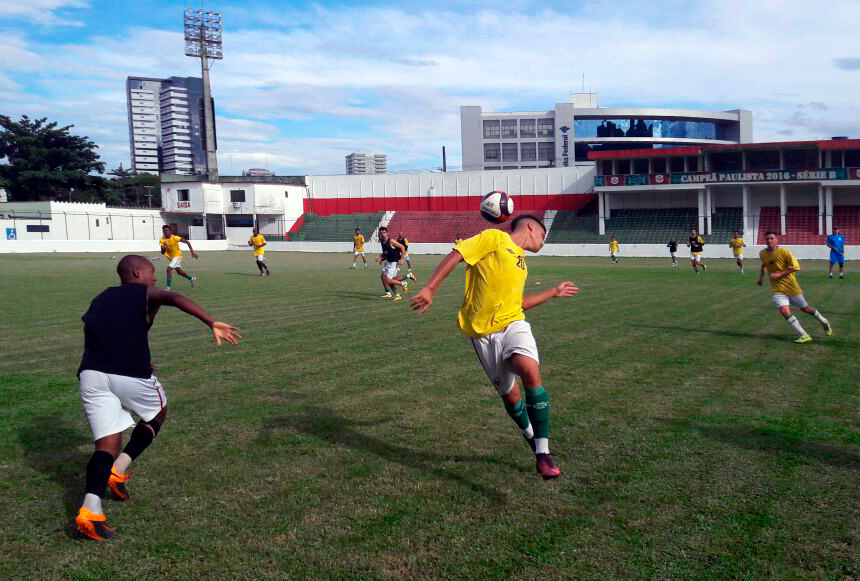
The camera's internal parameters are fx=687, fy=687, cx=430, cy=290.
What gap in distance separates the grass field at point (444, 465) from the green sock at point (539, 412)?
42cm

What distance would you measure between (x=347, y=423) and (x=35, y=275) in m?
25.8

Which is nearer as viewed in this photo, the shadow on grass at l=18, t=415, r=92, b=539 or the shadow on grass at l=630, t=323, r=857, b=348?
the shadow on grass at l=18, t=415, r=92, b=539

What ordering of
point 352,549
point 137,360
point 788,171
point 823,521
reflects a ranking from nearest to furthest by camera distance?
point 352,549 → point 823,521 → point 137,360 → point 788,171

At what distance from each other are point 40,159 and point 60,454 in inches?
3503

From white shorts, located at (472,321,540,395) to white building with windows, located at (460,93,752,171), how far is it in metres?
94.6

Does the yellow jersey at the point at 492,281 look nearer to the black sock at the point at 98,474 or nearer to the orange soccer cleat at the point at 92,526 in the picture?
the black sock at the point at 98,474

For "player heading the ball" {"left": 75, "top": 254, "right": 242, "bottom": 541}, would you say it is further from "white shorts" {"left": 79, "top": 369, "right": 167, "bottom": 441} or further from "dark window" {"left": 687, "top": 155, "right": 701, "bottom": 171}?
"dark window" {"left": 687, "top": 155, "right": 701, "bottom": 171}

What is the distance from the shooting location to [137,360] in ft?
16.2

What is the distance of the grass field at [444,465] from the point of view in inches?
166

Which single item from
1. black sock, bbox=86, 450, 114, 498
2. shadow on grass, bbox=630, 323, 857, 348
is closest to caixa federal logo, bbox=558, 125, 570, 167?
shadow on grass, bbox=630, 323, 857, 348

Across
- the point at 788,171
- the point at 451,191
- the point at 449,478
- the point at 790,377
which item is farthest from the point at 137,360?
the point at 451,191

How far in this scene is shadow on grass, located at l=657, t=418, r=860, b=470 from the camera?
5926 mm

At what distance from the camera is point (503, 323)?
5.51m

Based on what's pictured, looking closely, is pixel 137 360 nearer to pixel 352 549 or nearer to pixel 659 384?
pixel 352 549
